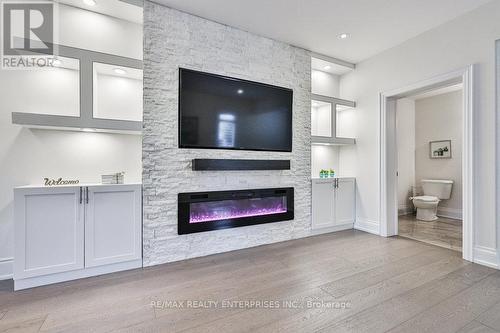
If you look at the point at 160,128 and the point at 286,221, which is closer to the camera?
the point at 160,128

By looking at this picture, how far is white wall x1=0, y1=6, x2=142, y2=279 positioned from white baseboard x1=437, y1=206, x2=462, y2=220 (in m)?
6.15

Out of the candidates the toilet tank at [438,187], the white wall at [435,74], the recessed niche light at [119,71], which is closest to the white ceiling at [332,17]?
the white wall at [435,74]

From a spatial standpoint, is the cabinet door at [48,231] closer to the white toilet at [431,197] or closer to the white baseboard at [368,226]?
the white baseboard at [368,226]

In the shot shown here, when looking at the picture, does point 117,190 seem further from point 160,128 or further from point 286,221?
point 286,221

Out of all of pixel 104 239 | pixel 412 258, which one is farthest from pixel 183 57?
pixel 412 258

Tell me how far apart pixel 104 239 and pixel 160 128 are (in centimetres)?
132

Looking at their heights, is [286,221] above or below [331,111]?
below

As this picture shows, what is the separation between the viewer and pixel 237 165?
301 cm

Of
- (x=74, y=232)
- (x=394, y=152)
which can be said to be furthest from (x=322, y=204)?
(x=74, y=232)

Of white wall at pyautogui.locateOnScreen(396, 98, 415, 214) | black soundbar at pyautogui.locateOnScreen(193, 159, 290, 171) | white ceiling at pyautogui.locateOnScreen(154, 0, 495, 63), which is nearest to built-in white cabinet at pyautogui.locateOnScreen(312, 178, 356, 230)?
black soundbar at pyautogui.locateOnScreen(193, 159, 290, 171)

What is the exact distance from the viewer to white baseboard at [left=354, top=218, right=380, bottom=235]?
378 centimetres

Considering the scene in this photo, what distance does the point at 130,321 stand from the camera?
1.64m

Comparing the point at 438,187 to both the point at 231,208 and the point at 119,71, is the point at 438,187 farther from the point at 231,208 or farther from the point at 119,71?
the point at 119,71

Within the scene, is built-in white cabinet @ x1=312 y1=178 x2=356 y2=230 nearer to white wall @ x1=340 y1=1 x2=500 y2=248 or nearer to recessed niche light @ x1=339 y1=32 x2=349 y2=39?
white wall @ x1=340 y1=1 x2=500 y2=248
